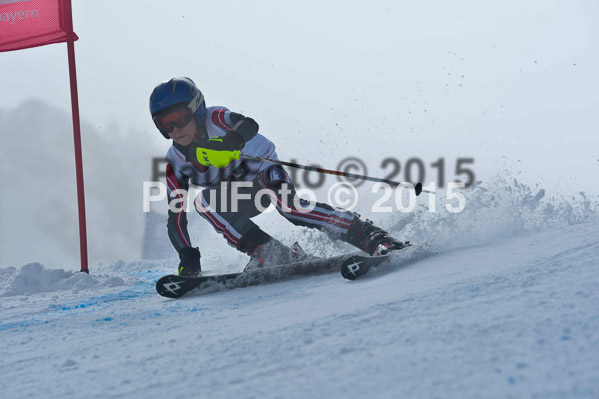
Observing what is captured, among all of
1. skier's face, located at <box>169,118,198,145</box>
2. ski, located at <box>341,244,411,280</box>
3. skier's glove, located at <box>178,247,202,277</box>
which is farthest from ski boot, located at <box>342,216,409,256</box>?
skier's face, located at <box>169,118,198,145</box>

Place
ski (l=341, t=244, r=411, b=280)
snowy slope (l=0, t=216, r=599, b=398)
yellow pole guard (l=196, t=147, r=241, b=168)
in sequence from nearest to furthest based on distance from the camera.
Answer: snowy slope (l=0, t=216, r=599, b=398) → ski (l=341, t=244, r=411, b=280) → yellow pole guard (l=196, t=147, r=241, b=168)

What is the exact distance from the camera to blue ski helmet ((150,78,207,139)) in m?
3.71

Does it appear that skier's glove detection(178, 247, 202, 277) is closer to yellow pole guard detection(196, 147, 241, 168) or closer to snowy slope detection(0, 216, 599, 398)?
yellow pole guard detection(196, 147, 241, 168)

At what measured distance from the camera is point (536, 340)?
1.38m

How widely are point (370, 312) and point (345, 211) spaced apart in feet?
6.61

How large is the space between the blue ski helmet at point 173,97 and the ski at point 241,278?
3.78 feet

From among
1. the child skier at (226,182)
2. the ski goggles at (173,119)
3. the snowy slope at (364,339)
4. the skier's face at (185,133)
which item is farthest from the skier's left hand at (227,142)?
the snowy slope at (364,339)

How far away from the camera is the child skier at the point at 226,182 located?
3768 millimetres

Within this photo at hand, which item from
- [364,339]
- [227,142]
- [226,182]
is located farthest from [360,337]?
[226,182]

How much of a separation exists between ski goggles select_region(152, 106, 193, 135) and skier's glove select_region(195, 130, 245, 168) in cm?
22

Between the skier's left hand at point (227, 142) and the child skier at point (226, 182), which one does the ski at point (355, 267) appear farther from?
the skier's left hand at point (227, 142)

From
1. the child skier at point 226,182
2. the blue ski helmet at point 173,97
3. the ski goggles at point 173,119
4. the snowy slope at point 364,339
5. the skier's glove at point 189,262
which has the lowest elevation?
the snowy slope at point 364,339

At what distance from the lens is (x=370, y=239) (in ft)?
12.3

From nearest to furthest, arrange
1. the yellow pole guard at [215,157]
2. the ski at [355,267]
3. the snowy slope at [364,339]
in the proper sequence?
the snowy slope at [364,339], the ski at [355,267], the yellow pole guard at [215,157]
